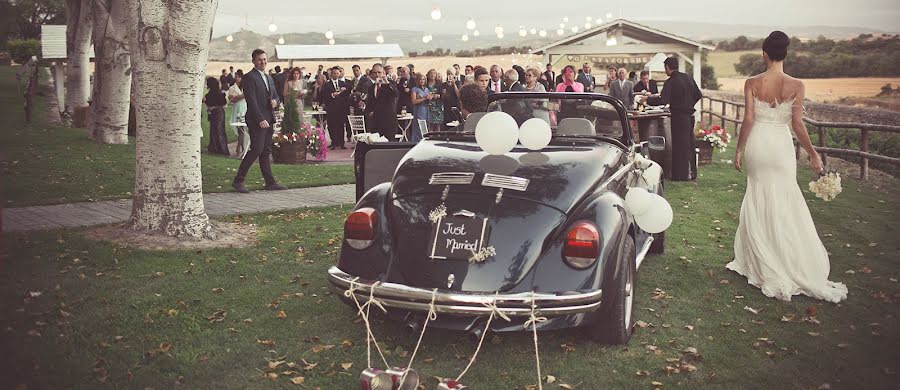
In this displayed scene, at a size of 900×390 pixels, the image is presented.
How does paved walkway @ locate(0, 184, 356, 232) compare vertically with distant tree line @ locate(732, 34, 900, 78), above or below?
below

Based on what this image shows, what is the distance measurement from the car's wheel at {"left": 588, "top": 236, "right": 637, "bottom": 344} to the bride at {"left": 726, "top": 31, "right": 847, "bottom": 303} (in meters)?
1.94

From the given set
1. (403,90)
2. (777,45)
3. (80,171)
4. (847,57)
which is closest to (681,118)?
(777,45)

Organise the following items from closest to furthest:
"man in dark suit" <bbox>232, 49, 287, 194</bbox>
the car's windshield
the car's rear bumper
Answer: the car's rear bumper → the car's windshield → "man in dark suit" <bbox>232, 49, 287, 194</bbox>

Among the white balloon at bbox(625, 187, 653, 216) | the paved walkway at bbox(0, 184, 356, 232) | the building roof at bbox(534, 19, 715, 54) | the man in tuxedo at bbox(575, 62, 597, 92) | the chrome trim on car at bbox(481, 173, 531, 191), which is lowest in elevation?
the paved walkway at bbox(0, 184, 356, 232)

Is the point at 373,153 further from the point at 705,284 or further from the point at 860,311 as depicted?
the point at 860,311

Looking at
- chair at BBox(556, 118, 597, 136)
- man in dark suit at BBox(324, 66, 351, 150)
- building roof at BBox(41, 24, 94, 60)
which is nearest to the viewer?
chair at BBox(556, 118, 597, 136)

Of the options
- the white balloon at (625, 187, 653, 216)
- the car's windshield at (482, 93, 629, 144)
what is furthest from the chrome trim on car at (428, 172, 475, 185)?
the car's windshield at (482, 93, 629, 144)

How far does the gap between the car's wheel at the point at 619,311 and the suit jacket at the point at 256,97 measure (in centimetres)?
783

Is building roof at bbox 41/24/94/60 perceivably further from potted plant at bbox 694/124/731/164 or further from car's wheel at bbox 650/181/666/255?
car's wheel at bbox 650/181/666/255

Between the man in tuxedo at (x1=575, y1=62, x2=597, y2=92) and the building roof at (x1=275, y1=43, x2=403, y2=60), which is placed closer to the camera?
the man in tuxedo at (x1=575, y1=62, x2=597, y2=92)

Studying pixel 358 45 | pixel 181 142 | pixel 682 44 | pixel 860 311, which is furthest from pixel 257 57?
pixel 358 45

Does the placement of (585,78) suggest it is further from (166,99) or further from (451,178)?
(451,178)

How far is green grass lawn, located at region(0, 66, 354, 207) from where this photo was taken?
11.8 meters

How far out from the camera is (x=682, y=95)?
46.8ft
